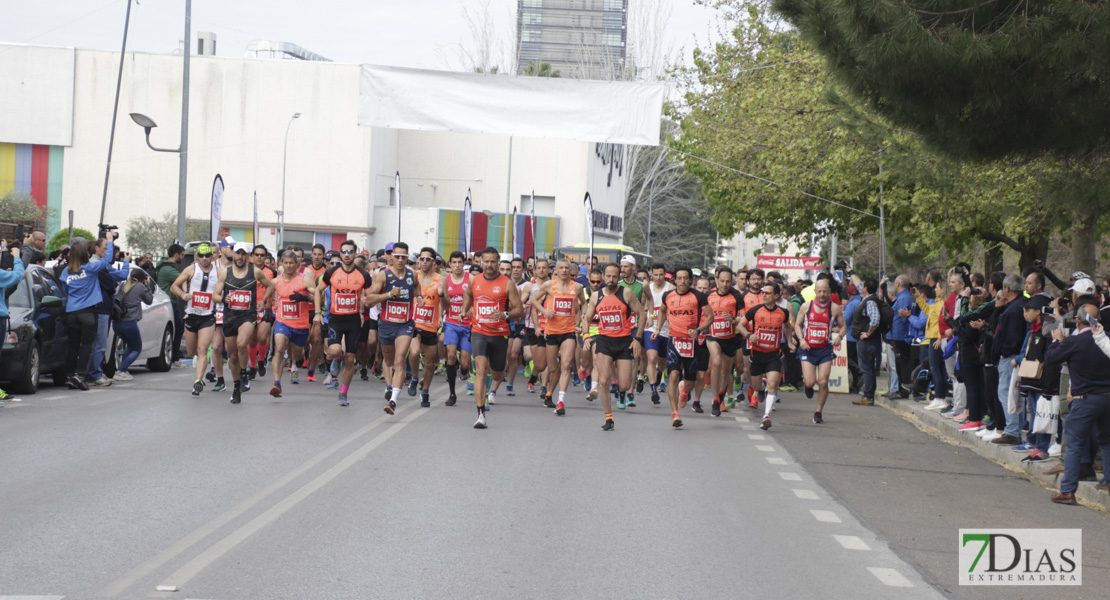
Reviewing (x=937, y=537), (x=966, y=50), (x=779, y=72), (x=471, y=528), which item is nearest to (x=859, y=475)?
(x=937, y=537)

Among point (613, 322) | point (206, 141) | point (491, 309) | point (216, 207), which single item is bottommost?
point (613, 322)

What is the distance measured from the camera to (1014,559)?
781 centimetres

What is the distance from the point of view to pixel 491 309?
547 inches

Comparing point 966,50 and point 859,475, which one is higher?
point 966,50

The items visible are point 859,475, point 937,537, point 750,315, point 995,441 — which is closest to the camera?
point 937,537

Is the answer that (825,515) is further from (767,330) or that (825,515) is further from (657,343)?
(657,343)

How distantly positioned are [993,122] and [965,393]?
5.69 metres

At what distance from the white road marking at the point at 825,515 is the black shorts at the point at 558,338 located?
6770 mm

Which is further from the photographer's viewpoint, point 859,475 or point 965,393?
point 965,393

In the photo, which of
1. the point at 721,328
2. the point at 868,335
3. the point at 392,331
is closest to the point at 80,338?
the point at 392,331

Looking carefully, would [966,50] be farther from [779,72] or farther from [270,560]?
[779,72]

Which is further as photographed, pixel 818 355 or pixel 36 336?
pixel 818 355

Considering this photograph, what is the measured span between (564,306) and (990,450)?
5.21m

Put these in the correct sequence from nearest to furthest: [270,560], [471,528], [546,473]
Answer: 1. [270,560]
2. [471,528]
3. [546,473]
